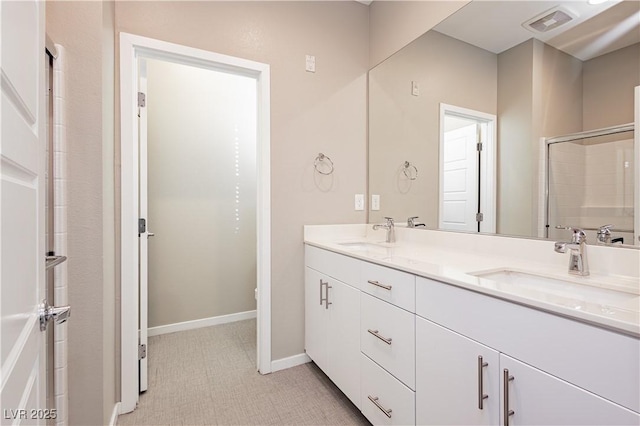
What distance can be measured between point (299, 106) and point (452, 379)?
5.97 ft

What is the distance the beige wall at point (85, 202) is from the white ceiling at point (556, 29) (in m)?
1.83

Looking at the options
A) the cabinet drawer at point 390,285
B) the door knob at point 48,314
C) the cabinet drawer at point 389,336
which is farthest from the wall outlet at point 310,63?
the door knob at point 48,314

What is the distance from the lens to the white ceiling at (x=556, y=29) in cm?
108

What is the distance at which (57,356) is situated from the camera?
1.27m

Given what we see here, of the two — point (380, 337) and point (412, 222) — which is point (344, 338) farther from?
point (412, 222)

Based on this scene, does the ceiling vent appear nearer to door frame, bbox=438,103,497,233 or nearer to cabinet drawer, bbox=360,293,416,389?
door frame, bbox=438,103,497,233

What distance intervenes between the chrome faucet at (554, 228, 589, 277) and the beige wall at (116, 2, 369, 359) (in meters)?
1.40

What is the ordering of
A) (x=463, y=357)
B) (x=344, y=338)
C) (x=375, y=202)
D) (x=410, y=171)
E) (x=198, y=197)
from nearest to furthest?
(x=463, y=357), (x=344, y=338), (x=410, y=171), (x=375, y=202), (x=198, y=197)

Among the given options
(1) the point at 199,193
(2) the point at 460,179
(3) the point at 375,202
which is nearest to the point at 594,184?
(2) the point at 460,179

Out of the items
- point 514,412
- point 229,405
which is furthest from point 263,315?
point 514,412

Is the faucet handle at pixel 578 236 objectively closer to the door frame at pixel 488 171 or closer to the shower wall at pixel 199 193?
the door frame at pixel 488 171

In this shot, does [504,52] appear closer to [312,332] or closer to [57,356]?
[312,332]

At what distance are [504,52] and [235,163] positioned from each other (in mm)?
2339

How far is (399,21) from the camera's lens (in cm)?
208
